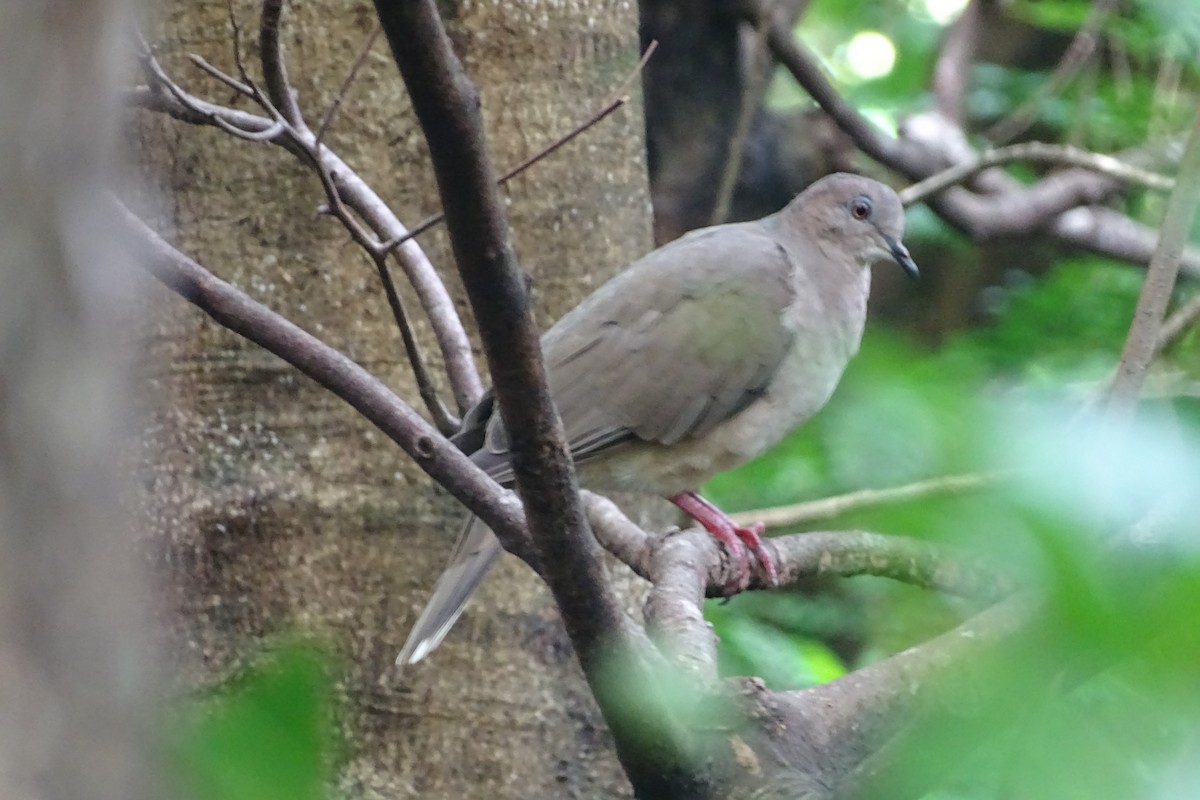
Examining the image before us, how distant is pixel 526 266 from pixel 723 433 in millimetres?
527

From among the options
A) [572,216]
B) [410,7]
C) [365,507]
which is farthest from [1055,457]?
[572,216]

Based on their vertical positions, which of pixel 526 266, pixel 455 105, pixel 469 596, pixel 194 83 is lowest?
pixel 469 596

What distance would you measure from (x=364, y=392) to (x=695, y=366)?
45.0 inches

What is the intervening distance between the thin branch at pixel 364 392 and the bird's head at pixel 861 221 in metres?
1.85

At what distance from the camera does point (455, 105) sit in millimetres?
1041

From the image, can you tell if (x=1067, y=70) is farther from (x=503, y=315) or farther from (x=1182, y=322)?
(x=503, y=315)

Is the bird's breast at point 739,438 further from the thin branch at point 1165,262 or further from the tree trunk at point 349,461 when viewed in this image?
the thin branch at point 1165,262

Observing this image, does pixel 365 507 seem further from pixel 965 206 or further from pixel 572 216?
pixel 965 206

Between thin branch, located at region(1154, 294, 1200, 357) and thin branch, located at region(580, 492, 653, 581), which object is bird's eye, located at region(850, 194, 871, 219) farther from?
thin branch, located at region(580, 492, 653, 581)

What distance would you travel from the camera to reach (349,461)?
2.60 meters

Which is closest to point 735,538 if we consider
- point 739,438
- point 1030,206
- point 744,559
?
point 744,559

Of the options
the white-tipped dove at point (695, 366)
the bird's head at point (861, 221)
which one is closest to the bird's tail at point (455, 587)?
the white-tipped dove at point (695, 366)

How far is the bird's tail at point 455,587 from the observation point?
2.41 m

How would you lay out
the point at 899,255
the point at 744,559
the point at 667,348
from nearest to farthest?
the point at 744,559 < the point at 667,348 < the point at 899,255
